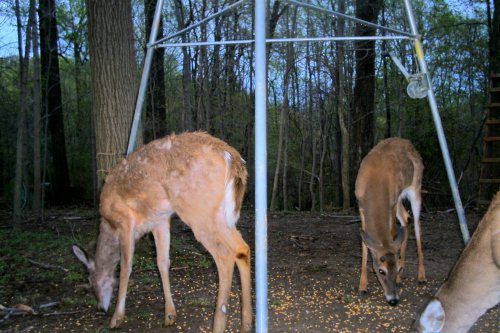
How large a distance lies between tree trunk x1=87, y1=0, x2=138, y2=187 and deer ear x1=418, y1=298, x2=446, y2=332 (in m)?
4.31

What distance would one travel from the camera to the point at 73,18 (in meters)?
17.8

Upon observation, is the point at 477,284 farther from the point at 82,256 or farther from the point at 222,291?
the point at 82,256

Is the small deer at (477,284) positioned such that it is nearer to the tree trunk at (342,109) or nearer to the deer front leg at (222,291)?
the deer front leg at (222,291)

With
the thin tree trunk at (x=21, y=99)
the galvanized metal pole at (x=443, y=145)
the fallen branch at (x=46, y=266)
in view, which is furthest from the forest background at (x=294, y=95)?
the galvanized metal pole at (x=443, y=145)

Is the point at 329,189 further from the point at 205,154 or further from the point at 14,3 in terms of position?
the point at 205,154

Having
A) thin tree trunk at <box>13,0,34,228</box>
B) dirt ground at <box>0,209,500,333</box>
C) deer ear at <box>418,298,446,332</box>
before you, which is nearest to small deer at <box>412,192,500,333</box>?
deer ear at <box>418,298,446,332</box>

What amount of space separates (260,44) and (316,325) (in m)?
2.41

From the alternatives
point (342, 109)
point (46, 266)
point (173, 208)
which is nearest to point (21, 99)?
point (46, 266)

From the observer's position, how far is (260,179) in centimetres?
285

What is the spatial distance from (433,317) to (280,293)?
208 centimetres

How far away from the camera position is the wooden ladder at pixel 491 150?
10734 millimetres

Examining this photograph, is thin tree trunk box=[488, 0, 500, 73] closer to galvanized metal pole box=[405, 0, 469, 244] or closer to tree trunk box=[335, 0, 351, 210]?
tree trunk box=[335, 0, 351, 210]

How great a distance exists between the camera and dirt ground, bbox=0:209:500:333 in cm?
414

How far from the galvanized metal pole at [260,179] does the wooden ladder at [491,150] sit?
918cm
